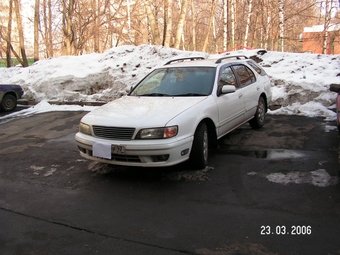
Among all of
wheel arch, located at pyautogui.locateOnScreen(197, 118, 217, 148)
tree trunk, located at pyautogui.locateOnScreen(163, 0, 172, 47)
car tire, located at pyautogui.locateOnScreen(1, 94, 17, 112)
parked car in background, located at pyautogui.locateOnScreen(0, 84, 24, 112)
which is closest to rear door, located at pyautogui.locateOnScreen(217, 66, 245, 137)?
wheel arch, located at pyautogui.locateOnScreen(197, 118, 217, 148)

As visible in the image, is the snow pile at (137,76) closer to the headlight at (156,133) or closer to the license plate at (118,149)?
the headlight at (156,133)

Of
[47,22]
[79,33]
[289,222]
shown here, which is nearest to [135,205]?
[289,222]

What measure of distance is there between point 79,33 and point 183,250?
70.9 feet

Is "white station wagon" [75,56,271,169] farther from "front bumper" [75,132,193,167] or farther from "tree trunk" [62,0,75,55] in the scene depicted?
"tree trunk" [62,0,75,55]

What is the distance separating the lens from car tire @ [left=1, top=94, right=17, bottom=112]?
10.6 metres

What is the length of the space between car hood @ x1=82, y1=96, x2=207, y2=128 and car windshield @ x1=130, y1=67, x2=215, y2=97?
0.95ft

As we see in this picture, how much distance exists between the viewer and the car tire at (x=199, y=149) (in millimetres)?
4332

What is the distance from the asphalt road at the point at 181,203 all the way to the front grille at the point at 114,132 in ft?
2.19

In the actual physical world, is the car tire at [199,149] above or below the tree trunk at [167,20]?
below

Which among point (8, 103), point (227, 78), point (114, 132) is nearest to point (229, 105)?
point (227, 78)

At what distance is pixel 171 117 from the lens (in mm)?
4055

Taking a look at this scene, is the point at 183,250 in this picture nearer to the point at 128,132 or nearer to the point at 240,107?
the point at 128,132

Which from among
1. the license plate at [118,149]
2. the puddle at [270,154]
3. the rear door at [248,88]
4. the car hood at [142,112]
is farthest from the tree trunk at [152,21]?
the license plate at [118,149]

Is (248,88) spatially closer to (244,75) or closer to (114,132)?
(244,75)
